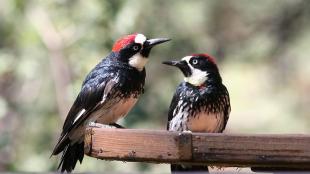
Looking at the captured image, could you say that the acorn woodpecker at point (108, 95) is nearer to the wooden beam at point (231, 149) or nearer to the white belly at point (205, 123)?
the white belly at point (205, 123)

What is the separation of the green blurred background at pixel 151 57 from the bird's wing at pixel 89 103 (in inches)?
45.8

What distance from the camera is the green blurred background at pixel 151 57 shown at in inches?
270

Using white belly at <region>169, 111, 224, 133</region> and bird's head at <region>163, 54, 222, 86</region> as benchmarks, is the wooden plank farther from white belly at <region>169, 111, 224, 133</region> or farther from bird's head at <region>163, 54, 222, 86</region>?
bird's head at <region>163, 54, 222, 86</region>

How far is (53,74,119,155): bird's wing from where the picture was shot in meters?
4.91

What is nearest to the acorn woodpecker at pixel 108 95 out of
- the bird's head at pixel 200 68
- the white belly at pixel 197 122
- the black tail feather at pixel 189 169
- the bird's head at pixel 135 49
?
the bird's head at pixel 135 49

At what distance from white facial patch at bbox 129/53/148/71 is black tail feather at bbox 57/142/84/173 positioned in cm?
57

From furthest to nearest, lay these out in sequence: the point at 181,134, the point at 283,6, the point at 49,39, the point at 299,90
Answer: the point at 299,90 < the point at 283,6 < the point at 49,39 < the point at 181,134

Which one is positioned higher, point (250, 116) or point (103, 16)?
point (103, 16)

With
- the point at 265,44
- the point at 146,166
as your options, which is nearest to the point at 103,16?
the point at 146,166

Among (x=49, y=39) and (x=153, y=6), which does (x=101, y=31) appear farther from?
(x=153, y=6)

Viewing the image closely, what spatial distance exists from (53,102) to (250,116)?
13.9 feet

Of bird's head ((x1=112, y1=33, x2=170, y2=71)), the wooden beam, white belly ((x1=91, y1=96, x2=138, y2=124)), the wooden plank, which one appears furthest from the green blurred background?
the wooden beam

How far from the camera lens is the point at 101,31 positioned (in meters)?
6.85

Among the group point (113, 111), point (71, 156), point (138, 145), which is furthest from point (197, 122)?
point (138, 145)
